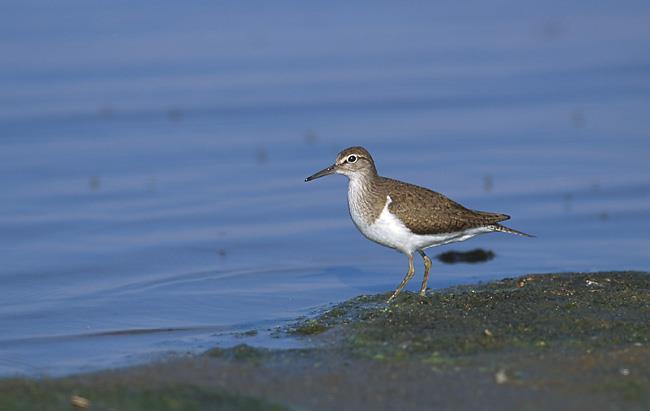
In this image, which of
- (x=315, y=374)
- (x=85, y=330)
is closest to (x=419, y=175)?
(x=85, y=330)

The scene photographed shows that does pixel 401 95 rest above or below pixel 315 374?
above

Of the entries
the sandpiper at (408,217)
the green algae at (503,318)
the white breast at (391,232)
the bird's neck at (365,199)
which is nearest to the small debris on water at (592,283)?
the green algae at (503,318)

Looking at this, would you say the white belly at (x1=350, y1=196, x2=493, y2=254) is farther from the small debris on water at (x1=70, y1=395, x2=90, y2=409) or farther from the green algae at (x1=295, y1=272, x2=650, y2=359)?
the small debris on water at (x1=70, y1=395, x2=90, y2=409)

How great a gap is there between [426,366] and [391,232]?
9.65 feet

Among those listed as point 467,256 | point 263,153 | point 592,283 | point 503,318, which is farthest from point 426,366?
point 263,153

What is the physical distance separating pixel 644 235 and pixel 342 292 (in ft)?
12.6

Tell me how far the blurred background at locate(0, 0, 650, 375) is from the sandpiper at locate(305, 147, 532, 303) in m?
0.95

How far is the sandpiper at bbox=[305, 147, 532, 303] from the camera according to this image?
1057 centimetres

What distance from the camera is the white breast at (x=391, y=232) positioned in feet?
34.6

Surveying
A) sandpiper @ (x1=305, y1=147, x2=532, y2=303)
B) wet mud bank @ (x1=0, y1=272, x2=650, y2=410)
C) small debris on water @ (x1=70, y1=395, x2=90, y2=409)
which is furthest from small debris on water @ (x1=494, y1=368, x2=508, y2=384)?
sandpiper @ (x1=305, y1=147, x2=532, y2=303)

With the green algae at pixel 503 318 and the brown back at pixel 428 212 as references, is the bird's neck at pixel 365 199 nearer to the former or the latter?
the brown back at pixel 428 212

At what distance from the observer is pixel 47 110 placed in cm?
1672

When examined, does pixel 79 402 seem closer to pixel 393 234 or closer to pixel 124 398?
pixel 124 398

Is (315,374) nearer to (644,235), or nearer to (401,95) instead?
(644,235)
